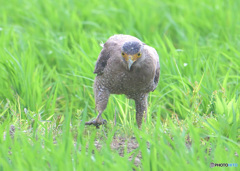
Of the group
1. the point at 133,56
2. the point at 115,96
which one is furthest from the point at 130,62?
the point at 115,96

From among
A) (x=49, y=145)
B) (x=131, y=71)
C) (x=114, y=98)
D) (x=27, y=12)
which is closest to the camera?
(x=49, y=145)

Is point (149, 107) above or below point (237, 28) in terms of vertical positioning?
below

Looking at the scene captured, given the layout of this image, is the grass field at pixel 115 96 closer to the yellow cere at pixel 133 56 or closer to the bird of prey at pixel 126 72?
the bird of prey at pixel 126 72

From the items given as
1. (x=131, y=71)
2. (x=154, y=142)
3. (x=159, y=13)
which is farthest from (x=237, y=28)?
(x=154, y=142)

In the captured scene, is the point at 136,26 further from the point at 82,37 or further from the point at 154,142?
the point at 154,142

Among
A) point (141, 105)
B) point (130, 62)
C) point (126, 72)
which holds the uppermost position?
point (130, 62)

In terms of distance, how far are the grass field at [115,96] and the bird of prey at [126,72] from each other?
8.3 inches

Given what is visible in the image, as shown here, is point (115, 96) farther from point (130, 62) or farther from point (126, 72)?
point (130, 62)

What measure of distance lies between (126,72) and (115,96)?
0.78 meters

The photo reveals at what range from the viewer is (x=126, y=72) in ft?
13.7

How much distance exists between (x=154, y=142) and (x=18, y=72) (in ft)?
7.38

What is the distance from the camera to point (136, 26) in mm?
7246

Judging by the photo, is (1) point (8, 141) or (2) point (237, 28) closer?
(1) point (8, 141)

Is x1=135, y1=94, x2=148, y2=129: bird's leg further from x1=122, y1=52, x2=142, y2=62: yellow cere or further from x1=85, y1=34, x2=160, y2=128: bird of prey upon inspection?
x1=122, y1=52, x2=142, y2=62: yellow cere
